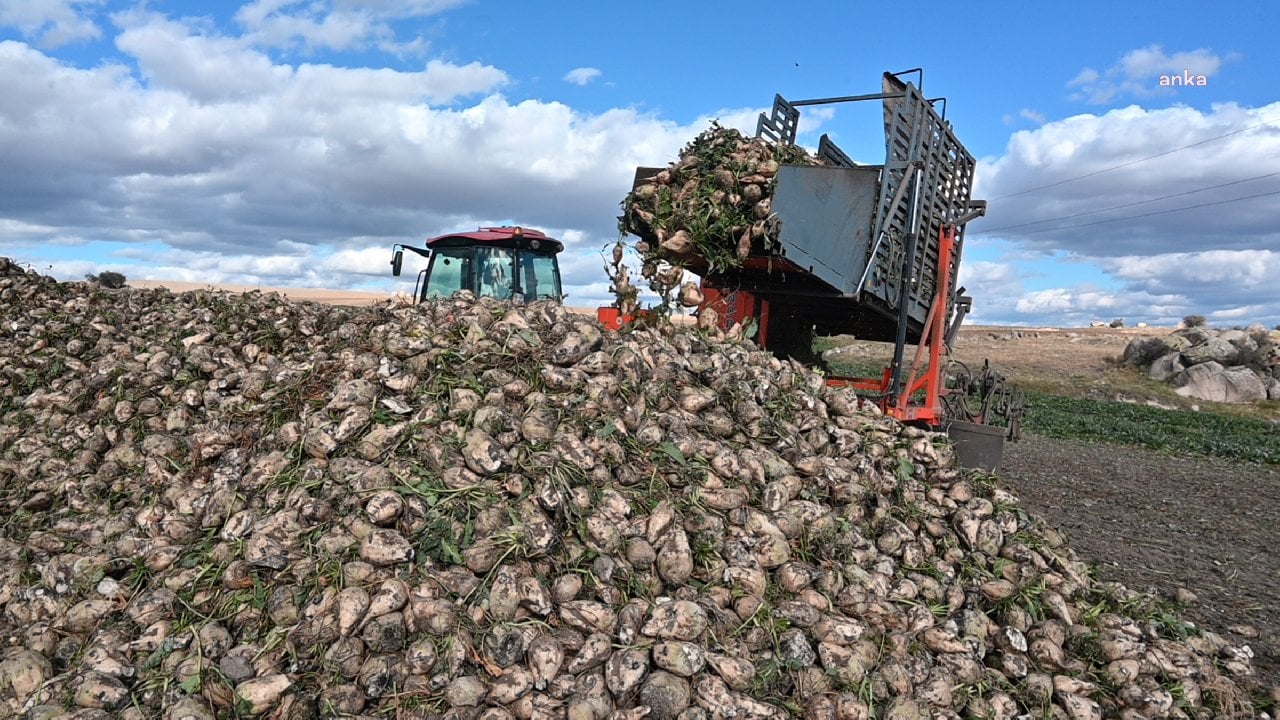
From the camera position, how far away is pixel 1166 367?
82.3 feet

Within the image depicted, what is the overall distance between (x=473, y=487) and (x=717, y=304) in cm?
329

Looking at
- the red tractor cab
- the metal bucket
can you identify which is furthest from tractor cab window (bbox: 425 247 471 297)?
the metal bucket

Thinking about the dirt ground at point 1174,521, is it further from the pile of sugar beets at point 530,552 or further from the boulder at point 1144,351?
the boulder at point 1144,351

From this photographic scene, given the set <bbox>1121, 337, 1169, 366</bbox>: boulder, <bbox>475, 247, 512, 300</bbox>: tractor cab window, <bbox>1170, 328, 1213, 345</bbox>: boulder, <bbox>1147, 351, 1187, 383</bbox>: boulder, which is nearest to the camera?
<bbox>475, 247, 512, 300</bbox>: tractor cab window

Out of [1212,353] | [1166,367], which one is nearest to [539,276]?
[1166,367]

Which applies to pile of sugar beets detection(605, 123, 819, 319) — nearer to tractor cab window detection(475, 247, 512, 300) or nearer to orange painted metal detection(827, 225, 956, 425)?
orange painted metal detection(827, 225, 956, 425)

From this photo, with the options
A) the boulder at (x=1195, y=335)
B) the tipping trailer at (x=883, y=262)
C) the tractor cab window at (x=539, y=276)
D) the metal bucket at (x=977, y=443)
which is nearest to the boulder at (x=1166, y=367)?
the boulder at (x=1195, y=335)

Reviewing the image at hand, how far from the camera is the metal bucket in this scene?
724 centimetres

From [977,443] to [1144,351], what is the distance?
23.2m

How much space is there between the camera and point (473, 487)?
12.0 feet

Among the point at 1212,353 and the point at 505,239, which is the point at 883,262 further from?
the point at 1212,353

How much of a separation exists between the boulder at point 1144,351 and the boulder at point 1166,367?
438mm

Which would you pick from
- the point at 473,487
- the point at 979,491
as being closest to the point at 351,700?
the point at 473,487

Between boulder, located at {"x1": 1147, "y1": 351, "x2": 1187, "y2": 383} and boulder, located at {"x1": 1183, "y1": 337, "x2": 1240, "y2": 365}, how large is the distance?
228mm
